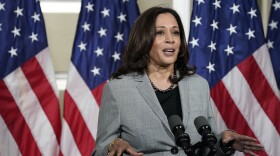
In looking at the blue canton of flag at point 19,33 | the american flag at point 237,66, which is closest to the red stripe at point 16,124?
the blue canton of flag at point 19,33

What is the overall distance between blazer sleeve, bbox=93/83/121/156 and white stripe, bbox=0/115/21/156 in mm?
1138

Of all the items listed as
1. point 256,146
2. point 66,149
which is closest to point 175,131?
point 256,146

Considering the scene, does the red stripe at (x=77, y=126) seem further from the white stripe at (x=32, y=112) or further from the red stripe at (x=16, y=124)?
the red stripe at (x=16, y=124)

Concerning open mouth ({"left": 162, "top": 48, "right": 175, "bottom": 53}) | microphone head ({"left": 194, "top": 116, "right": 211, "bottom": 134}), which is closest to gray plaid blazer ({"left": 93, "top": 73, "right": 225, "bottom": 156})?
open mouth ({"left": 162, "top": 48, "right": 175, "bottom": 53})

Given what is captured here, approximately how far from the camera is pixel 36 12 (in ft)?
9.77

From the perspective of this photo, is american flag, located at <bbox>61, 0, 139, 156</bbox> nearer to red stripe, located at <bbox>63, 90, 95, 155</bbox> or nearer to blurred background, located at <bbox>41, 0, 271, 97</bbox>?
red stripe, located at <bbox>63, 90, 95, 155</bbox>

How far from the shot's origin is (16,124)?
2922 millimetres

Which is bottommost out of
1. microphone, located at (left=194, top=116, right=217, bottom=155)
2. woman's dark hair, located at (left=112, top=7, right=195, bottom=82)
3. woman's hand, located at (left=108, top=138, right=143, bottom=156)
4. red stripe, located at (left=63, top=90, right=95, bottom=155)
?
red stripe, located at (left=63, top=90, right=95, bottom=155)

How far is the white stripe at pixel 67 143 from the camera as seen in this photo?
2967 mm

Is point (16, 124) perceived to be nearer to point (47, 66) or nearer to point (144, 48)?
point (47, 66)

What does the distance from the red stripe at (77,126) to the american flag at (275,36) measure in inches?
49.3

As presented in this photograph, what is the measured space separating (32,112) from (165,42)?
4.10 feet

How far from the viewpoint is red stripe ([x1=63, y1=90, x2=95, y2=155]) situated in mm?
3002

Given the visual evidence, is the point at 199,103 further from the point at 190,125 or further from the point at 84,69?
the point at 84,69
